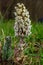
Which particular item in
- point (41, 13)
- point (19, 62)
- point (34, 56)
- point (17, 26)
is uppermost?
point (17, 26)

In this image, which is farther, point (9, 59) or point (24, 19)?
point (24, 19)

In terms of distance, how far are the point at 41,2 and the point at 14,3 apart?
118cm

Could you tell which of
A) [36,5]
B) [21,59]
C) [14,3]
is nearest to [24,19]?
[21,59]

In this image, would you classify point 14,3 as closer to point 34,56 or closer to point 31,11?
point 31,11

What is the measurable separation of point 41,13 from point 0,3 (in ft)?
4.35

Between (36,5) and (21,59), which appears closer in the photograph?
(21,59)

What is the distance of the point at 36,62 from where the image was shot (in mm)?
2783

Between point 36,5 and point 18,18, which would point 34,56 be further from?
point 36,5

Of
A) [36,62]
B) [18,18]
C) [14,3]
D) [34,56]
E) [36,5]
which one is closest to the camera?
[18,18]

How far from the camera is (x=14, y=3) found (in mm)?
9031

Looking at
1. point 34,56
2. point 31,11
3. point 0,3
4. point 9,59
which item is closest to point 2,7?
point 0,3

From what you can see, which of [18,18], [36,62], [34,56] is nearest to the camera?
[18,18]

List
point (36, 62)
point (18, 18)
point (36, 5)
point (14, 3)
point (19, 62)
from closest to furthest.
A: 1. point (19, 62)
2. point (18, 18)
3. point (36, 62)
4. point (14, 3)
5. point (36, 5)

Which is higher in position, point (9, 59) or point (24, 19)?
point (24, 19)
